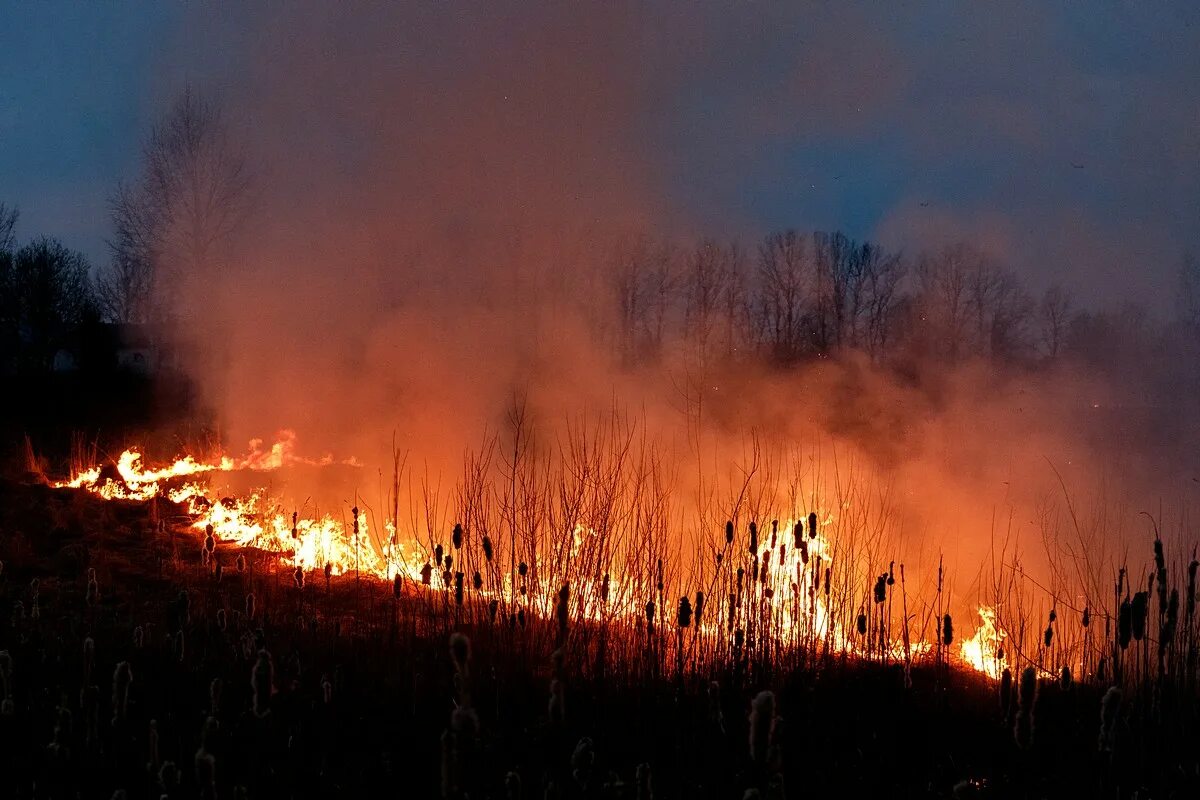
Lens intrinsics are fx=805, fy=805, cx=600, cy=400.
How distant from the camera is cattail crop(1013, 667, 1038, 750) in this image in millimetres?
2312

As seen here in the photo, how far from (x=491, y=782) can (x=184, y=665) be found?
2.39 meters

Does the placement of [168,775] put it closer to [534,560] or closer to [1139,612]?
[534,560]

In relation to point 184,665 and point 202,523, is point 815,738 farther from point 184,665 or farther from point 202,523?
point 202,523

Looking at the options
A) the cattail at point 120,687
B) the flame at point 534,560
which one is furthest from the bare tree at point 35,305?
the cattail at point 120,687

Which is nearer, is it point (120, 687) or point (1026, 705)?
point (1026, 705)

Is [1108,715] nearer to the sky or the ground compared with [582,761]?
nearer to the sky

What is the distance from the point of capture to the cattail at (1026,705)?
2.31 metres

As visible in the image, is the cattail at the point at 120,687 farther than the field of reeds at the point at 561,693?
No

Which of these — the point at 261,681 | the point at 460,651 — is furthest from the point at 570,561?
the point at 460,651

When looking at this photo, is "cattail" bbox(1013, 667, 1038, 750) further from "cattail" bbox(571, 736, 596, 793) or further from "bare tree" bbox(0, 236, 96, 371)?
"bare tree" bbox(0, 236, 96, 371)

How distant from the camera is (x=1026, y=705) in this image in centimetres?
236

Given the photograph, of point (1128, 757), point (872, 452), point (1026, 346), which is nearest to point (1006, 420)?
point (872, 452)

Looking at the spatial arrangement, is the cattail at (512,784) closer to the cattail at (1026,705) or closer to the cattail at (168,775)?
the cattail at (168,775)

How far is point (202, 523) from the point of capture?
8.86m
